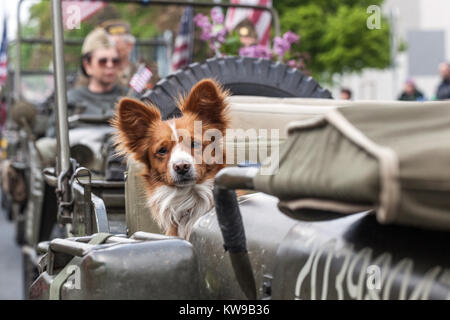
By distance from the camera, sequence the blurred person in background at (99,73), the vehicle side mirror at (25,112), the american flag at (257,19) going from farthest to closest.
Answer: the vehicle side mirror at (25,112) → the american flag at (257,19) → the blurred person in background at (99,73)

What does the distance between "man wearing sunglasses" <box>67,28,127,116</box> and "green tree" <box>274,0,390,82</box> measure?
16087 millimetres

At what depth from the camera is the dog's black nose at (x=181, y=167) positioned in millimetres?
3254

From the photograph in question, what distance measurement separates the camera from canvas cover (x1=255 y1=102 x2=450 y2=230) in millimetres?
1156

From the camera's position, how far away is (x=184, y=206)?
10.8ft

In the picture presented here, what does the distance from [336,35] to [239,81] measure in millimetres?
21355

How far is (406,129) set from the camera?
1.34m

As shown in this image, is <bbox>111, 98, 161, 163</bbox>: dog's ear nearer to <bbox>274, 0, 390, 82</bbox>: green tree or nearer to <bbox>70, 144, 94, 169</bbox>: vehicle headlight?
<bbox>70, 144, 94, 169</bbox>: vehicle headlight

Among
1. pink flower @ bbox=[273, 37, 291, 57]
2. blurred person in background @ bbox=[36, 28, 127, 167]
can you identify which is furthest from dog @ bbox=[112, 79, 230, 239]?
blurred person in background @ bbox=[36, 28, 127, 167]

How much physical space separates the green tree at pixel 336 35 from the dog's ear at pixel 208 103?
67.8 feet

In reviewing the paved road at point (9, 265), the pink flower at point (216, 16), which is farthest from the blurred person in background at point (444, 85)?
the pink flower at point (216, 16)

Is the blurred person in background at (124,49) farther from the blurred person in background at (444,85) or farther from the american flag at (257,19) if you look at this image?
the blurred person in background at (444,85)

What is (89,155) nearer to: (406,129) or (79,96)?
(79,96)

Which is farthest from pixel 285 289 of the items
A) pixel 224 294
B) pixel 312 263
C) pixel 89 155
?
pixel 89 155

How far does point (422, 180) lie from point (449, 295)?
0.21m
